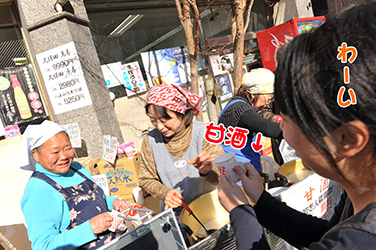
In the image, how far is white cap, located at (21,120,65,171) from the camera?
5.50 ft

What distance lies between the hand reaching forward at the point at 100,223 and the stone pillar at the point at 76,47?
3.28 metres

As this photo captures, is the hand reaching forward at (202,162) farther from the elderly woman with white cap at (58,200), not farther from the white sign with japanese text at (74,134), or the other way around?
the white sign with japanese text at (74,134)

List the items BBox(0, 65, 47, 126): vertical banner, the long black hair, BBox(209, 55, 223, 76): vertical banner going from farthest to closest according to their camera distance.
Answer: BBox(209, 55, 223, 76): vertical banner
BBox(0, 65, 47, 126): vertical banner
the long black hair

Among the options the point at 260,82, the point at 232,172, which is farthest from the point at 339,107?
the point at 260,82

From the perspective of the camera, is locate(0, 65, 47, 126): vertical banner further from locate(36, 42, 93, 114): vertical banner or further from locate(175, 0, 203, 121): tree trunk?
locate(175, 0, 203, 121): tree trunk

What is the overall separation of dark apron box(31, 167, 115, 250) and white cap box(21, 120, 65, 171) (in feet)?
0.53

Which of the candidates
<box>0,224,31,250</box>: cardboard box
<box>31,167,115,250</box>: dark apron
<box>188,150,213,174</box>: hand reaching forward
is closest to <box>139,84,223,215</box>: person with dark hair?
<box>188,150,213,174</box>: hand reaching forward

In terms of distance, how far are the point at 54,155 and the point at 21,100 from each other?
11.5 feet

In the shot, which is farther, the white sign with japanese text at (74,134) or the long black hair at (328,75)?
the white sign with japanese text at (74,134)

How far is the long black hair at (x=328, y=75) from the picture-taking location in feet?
1.58

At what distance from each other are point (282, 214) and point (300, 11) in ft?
29.8

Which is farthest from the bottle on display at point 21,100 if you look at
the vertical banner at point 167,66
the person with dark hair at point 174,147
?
the person with dark hair at point 174,147

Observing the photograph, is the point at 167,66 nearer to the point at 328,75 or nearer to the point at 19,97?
the point at 19,97

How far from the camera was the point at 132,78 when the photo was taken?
19.1 feet
